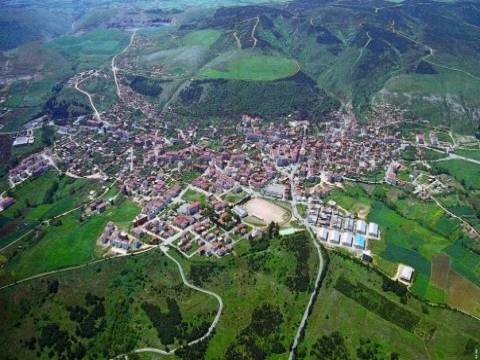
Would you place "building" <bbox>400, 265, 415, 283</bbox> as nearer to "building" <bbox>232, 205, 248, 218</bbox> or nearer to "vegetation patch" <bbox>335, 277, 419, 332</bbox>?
"vegetation patch" <bbox>335, 277, 419, 332</bbox>

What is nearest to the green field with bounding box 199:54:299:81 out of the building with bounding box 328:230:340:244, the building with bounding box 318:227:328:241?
the building with bounding box 318:227:328:241

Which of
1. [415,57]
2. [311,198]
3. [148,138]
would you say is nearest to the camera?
[311,198]

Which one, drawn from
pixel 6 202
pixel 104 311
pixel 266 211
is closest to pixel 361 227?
pixel 266 211

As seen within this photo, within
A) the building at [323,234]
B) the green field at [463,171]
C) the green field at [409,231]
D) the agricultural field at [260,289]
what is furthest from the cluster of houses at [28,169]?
the green field at [463,171]

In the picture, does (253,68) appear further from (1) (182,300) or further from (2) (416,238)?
(1) (182,300)

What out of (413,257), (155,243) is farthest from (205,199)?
(413,257)

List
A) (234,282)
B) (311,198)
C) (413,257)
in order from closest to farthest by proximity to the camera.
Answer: (234,282) → (413,257) → (311,198)

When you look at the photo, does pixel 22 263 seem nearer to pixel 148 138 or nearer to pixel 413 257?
pixel 148 138
